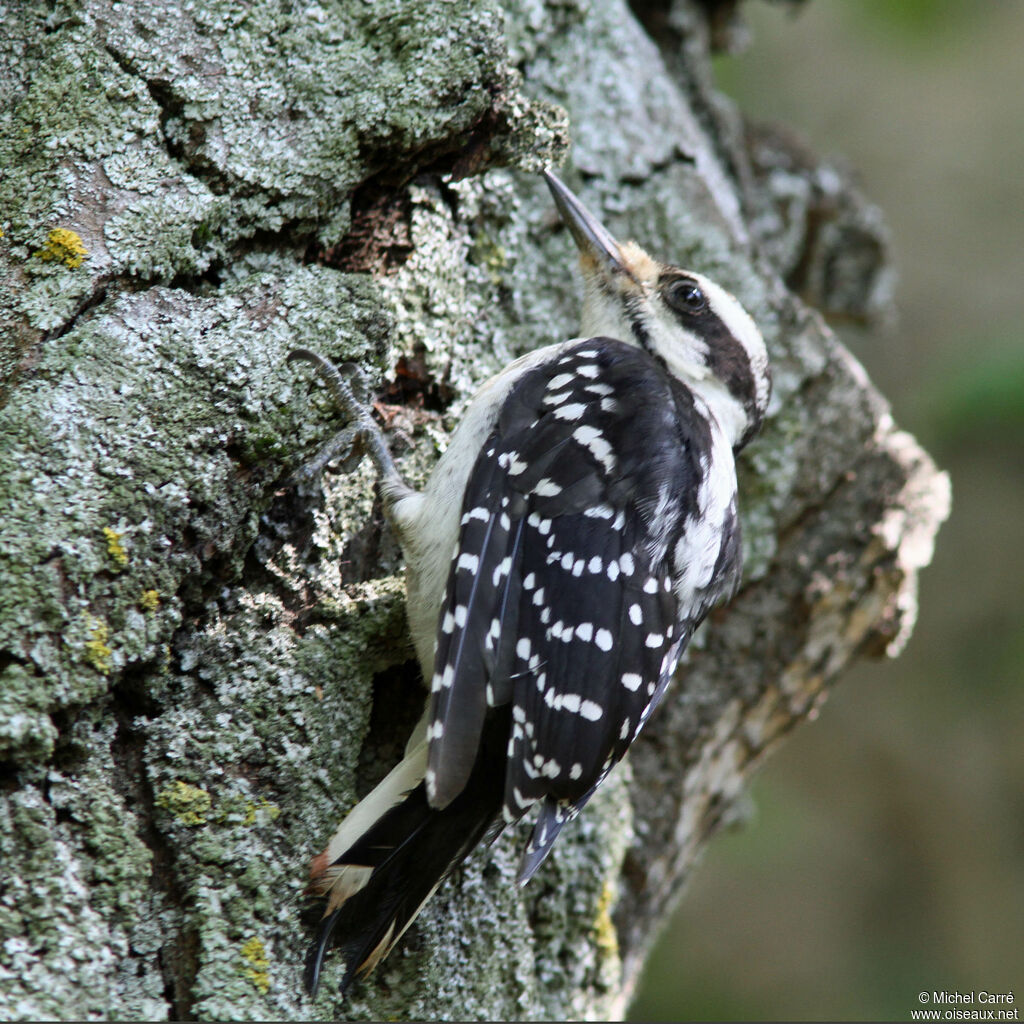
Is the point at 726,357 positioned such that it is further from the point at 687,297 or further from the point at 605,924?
the point at 605,924

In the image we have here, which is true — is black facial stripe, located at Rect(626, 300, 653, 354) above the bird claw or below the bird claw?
above

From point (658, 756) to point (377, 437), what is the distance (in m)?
1.30

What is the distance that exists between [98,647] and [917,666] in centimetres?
525

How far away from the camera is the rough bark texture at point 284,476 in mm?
1766

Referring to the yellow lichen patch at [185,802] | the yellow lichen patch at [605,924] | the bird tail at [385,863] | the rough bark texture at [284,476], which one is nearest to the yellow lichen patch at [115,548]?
the rough bark texture at [284,476]

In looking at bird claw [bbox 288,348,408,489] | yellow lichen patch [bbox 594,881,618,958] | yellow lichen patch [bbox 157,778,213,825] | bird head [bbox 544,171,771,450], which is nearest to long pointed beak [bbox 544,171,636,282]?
bird head [bbox 544,171,771,450]

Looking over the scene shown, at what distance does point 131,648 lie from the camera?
5.90ft

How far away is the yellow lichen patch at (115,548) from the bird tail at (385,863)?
0.66 m

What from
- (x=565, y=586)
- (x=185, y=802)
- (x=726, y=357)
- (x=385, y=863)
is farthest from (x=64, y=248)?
(x=726, y=357)

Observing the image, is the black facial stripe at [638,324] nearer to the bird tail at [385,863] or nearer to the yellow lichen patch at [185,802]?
the bird tail at [385,863]

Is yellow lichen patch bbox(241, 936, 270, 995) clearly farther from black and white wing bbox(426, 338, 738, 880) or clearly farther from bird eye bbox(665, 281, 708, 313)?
bird eye bbox(665, 281, 708, 313)

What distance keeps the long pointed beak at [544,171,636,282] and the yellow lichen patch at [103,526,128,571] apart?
152 cm

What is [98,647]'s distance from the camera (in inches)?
68.9

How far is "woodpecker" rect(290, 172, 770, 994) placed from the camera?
203cm
